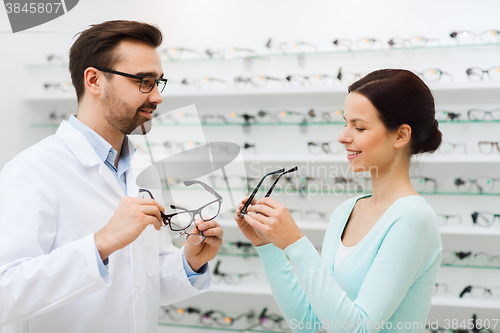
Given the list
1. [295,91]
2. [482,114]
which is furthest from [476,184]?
[295,91]

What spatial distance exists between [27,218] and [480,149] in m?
2.44

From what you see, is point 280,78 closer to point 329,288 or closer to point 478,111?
point 478,111

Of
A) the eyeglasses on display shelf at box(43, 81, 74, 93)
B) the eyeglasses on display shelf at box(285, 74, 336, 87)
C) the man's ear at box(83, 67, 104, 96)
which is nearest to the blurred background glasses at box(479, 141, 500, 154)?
the eyeglasses on display shelf at box(285, 74, 336, 87)

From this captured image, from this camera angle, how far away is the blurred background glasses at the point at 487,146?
239 centimetres

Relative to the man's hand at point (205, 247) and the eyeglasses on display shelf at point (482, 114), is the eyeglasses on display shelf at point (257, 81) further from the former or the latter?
the man's hand at point (205, 247)

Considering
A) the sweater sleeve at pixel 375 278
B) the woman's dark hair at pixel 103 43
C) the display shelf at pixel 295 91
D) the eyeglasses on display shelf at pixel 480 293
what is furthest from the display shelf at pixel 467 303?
the woman's dark hair at pixel 103 43

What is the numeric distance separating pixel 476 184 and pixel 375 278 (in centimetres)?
175

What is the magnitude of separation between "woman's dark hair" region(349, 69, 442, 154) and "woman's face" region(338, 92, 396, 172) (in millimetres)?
19

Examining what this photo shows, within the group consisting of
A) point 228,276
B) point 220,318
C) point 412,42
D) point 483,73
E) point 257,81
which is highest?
point 412,42

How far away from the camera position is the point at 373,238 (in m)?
1.09

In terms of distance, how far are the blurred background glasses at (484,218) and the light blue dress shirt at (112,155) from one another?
1801 millimetres

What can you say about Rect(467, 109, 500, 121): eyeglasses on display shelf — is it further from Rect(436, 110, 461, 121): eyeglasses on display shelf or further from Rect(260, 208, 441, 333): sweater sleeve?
Rect(260, 208, 441, 333): sweater sleeve

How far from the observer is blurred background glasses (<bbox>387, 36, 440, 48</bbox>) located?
2.43m

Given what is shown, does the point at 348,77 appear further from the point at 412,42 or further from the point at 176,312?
the point at 176,312
